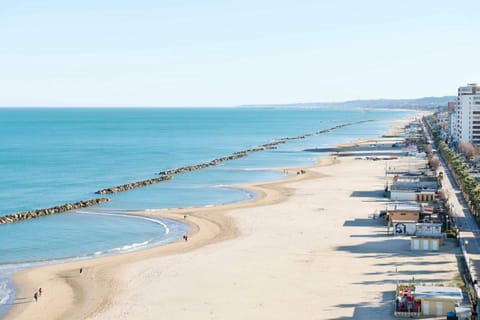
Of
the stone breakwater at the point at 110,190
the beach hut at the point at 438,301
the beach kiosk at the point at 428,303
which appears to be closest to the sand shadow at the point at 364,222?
the beach kiosk at the point at 428,303

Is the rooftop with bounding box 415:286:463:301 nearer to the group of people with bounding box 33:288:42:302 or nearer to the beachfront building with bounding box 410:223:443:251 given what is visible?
the beachfront building with bounding box 410:223:443:251

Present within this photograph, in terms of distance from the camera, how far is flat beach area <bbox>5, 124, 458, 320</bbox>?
1453 inches

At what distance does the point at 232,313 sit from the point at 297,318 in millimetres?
3450

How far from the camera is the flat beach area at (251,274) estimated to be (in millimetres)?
36906

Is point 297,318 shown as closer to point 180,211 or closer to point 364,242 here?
point 364,242

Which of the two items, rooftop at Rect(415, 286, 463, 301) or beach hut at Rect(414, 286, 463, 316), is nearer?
beach hut at Rect(414, 286, 463, 316)

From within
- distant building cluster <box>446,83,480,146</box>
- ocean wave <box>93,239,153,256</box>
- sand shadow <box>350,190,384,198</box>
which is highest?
distant building cluster <box>446,83,480,146</box>

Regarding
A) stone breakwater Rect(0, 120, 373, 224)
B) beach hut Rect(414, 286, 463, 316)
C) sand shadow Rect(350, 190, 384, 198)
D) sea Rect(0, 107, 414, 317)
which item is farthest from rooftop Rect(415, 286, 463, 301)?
stone breakwater Rect(0, 120, 373, 224)

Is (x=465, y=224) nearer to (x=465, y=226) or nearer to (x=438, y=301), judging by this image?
(x=465, y=226)

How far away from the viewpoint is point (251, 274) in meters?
43.4

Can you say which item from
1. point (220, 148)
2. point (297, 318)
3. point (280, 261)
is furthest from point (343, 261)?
point (220, 148)

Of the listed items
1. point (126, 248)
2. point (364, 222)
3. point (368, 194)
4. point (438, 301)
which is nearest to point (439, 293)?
point (438, 301)

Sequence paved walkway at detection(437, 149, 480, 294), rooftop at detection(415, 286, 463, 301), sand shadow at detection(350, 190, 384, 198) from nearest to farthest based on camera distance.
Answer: rooftop at detection(415, 286, 463, 301) → paved walkway at detection(437, 149, 480, 294) → sand shadow at detection(350, 190, 384, 198)

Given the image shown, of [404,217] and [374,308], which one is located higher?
[404,217]
